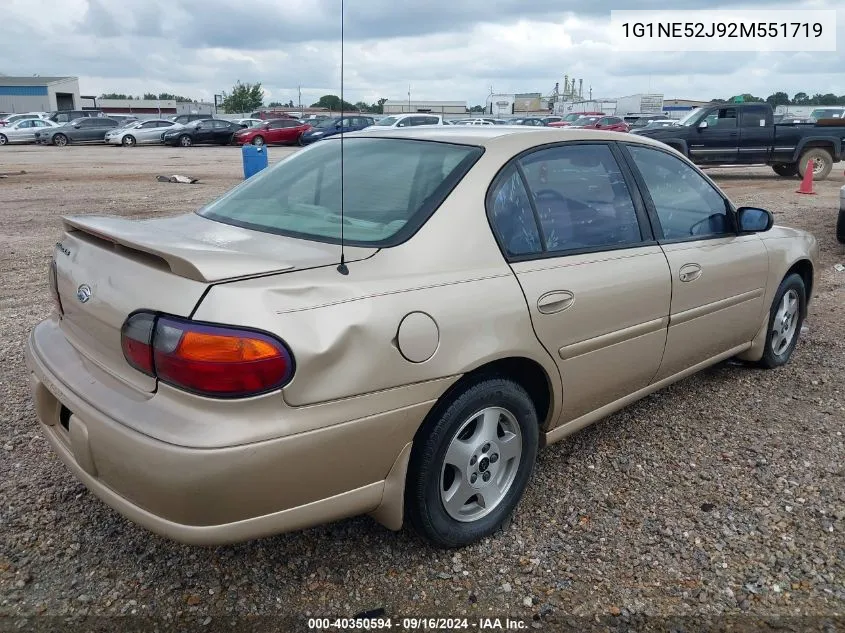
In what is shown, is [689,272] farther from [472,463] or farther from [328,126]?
[328,126]

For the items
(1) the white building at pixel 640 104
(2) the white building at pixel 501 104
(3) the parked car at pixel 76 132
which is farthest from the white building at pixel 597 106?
(3) the parked car at pixel 76 132

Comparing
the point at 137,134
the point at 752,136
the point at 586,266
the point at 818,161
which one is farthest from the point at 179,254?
the point at 137,134

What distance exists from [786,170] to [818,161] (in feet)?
3.99

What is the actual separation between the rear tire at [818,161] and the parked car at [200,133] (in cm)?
2565

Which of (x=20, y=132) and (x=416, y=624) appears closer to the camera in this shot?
(x=416, y=624)

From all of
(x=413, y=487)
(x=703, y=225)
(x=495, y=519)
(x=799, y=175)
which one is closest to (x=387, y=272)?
(x=413, y=487)

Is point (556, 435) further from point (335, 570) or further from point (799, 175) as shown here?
point (799, 175)

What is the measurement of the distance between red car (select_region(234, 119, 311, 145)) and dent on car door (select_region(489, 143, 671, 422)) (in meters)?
31.0

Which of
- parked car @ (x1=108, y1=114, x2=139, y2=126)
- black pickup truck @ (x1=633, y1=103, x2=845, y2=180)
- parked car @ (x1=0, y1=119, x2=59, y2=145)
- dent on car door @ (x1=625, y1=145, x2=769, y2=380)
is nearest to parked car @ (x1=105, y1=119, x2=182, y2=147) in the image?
parked car @ (x1=108, y1=114, x2=139, y2=126)

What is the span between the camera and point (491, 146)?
2877mm

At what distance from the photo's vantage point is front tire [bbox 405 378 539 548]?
7.99ft

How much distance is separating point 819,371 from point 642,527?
8.03 ft

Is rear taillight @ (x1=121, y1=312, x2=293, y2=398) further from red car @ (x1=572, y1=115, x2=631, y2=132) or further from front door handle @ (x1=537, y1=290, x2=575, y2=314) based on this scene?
red car @ (x1=572, y1=115, x2=631, y2=132)

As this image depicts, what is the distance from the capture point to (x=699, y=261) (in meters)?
3.51
